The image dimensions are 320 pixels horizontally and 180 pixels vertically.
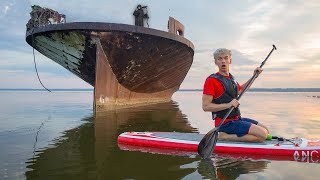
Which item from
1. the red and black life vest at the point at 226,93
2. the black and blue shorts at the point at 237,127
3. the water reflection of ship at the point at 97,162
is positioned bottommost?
the water reflection of ship at the point at 97,162

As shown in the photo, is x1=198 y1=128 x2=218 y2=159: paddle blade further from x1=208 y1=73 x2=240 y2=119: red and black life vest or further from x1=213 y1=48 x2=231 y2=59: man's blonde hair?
x1=213 y1=48 x2=231 y2=59: man's blonde hair

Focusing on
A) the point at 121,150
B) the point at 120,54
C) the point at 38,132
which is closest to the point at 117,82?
the point at 120,54

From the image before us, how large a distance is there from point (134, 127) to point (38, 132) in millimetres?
2571

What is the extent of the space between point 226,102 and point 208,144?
73 centimetres

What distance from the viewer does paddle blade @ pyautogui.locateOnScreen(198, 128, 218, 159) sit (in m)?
5.50

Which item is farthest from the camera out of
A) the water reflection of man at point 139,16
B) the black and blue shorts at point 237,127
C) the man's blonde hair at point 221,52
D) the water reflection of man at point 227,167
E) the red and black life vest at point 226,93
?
the water reflection of man at point 139,16

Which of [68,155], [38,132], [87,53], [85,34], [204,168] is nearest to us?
[204,168]

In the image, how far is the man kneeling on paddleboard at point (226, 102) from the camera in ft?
17.8

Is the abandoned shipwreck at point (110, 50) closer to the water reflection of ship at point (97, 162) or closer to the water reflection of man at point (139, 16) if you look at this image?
the water reflection of man at point (139, 16)

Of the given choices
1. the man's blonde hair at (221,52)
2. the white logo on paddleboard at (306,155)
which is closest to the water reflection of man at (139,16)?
the man's blonde hair at (221,52)

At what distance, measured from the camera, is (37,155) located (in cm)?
591

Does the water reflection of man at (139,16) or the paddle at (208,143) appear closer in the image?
the paddle at (208,143)

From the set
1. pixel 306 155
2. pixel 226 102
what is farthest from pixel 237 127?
pixel 306 155

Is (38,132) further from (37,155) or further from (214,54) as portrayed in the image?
(214,54)
